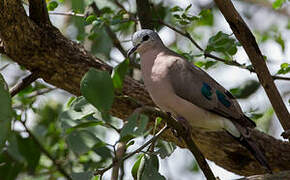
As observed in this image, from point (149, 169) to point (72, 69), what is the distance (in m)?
1.21

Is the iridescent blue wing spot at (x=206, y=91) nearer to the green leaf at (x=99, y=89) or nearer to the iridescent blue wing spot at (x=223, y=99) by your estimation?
the iridescent blue wing spot at (x=223, y=99)

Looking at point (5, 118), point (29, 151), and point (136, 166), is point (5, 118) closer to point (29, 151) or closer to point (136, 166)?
point (136, 166)

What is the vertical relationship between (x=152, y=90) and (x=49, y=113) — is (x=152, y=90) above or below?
→ above

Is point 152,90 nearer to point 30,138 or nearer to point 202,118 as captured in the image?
point 202,118

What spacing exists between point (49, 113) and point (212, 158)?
1.89 m

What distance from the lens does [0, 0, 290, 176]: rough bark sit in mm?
3303

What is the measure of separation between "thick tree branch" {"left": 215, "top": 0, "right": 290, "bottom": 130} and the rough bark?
0.65 metres

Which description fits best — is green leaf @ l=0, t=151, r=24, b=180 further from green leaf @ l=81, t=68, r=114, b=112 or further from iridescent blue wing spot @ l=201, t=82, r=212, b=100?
green leaf @ l=81, t=68, r=114, b=112

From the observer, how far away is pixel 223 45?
3.44m

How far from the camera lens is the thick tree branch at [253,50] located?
9.83ft

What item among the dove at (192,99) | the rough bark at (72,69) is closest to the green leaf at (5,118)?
the rough bark at (72,69)

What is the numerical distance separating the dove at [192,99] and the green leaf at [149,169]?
2.06 ft

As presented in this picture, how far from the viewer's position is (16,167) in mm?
4172

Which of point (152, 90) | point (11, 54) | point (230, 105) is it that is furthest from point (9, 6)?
point (230, 105)
